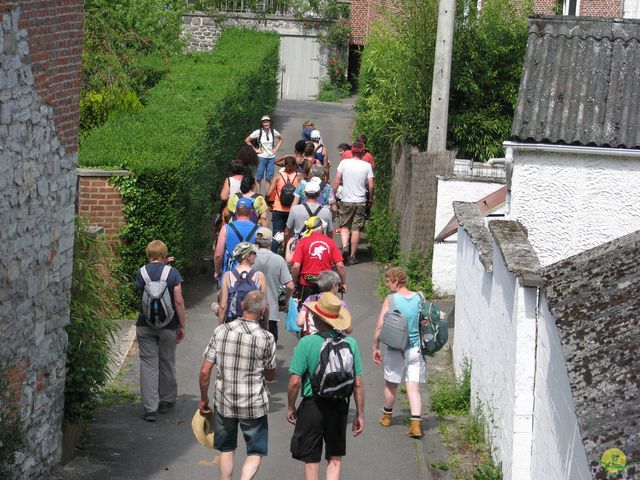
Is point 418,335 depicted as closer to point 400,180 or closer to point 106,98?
point 400,180

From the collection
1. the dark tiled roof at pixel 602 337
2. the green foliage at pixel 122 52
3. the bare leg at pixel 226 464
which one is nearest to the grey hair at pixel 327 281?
the bare leg at pixel 226 464

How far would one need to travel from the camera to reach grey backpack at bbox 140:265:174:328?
953 centimetres

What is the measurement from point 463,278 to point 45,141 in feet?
17.0

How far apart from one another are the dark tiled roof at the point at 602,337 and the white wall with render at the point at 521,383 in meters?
0.35

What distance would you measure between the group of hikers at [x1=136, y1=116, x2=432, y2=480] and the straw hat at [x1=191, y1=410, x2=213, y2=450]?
4 centimetres

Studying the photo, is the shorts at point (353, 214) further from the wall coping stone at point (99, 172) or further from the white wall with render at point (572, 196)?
the white wall with render at point (572, 196)

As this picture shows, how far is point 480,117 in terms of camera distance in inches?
679

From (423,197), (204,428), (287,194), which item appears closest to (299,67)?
(423,197)

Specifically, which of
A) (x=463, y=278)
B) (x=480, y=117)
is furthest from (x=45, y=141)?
(x=480, y=117)

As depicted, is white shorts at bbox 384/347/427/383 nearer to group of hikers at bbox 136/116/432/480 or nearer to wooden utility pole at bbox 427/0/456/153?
group of hikers at bbox 136/116/432/480

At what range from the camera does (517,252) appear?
8164 mm

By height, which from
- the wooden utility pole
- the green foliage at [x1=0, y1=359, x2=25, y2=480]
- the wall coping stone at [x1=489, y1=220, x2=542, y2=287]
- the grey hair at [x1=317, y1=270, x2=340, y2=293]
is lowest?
the green foliage at [x1=0, y1=359, x2=25, y2=480]

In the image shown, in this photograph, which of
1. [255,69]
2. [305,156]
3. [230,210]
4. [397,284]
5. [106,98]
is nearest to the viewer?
[397,284]

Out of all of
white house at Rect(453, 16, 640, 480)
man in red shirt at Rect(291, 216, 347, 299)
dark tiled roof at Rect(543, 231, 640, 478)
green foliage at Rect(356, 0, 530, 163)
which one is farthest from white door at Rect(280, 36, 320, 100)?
dark tiled roof at Rect(543, 231, 640, 478)
